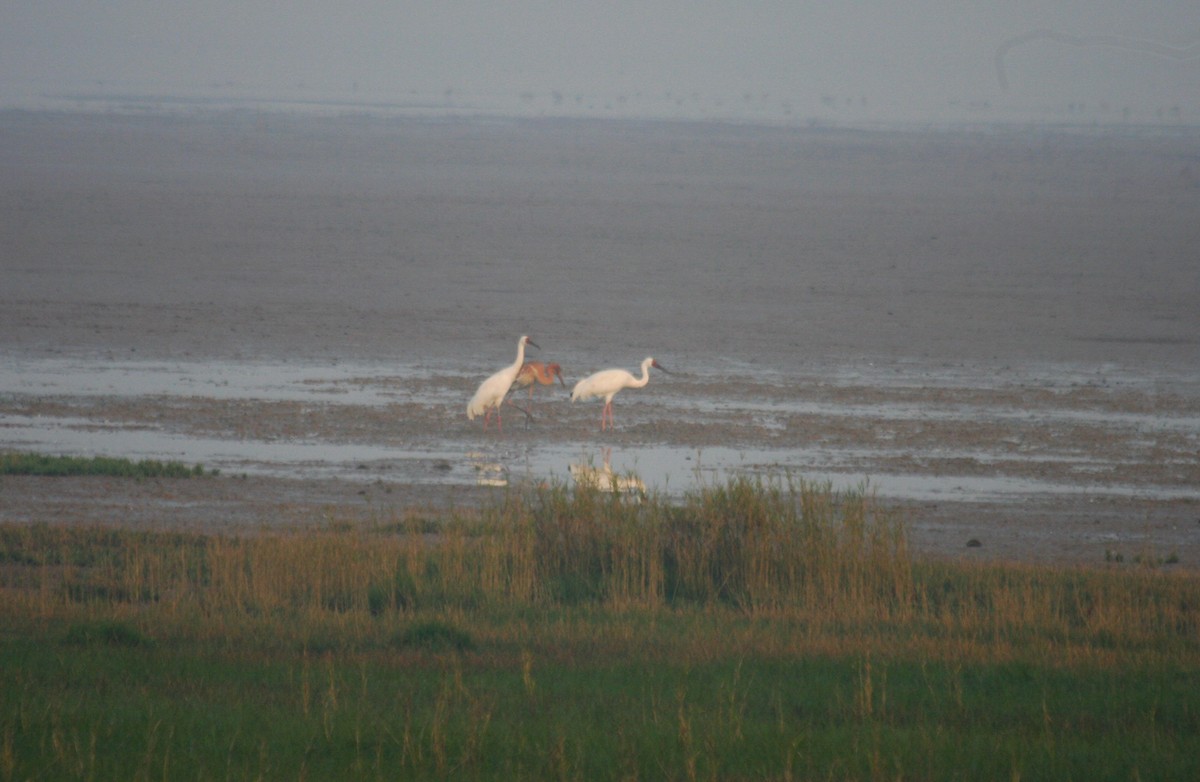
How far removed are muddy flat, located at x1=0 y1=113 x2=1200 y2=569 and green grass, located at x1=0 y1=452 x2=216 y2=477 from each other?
0.74ft

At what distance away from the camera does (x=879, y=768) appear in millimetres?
6027

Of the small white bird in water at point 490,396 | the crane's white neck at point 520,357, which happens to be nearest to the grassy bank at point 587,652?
the small white bird in water at point 490,396

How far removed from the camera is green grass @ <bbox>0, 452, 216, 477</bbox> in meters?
13.7

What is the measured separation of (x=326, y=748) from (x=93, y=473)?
8.33 metres

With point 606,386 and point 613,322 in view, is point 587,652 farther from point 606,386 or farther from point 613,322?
point 613,322

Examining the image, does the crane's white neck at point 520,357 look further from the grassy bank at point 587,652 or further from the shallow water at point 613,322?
the grassy bank at point 587,652

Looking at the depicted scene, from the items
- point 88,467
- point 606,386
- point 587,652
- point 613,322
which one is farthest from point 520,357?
point 587,652

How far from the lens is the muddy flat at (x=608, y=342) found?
559 inches

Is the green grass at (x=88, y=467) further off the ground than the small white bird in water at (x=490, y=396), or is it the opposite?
the small white bird in water at (x=490, y=396)

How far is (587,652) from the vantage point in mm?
8250

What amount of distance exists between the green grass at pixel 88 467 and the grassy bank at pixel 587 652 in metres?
2.71

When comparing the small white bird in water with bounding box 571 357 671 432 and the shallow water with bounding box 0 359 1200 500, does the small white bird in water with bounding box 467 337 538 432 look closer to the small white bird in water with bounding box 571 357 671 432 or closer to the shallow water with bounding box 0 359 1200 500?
the shallow water with bounding box 0 359 1200 500

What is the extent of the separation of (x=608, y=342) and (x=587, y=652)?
1587 cm

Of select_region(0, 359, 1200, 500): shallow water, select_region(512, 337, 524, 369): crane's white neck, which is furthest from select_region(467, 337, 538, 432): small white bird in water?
select_region(512, 337, 524, 369): crane's white neck
